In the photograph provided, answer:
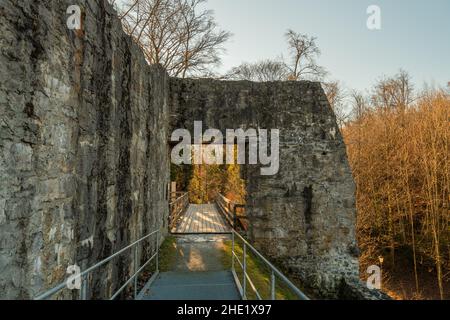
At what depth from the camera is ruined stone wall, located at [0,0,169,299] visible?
2445 mm

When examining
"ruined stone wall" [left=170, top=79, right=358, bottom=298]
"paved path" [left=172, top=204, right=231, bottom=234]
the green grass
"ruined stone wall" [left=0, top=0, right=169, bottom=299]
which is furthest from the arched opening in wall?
"ruined stone wall" [left=0, top=0, right=169, bottom=299]

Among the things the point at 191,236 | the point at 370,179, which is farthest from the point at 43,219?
the point at 370,179

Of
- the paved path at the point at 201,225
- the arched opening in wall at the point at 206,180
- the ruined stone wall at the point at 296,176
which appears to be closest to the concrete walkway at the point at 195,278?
the paved path at the point at 201,225

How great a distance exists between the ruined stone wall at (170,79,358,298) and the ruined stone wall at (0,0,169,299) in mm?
3672

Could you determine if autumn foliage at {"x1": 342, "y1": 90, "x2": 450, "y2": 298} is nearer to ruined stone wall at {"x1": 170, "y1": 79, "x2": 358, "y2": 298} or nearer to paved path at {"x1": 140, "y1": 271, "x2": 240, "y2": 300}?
ruined stone wall at {"x1": 170, "y1": 79, "x2": 358, "y2": 298}

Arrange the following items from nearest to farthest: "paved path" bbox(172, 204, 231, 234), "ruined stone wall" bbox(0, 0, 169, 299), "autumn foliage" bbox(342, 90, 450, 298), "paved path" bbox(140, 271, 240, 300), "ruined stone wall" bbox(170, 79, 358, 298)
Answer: "ruined stone wall" bbox(0, 0, 169, 299) → "paved path" bbox(140, 271, 240, 300) → "ruined stone wall" bbox(170, 79, 358, 298) → "paved path" bbox(172, 204, 231, 234) → "autumn foliage" bbox(342, 90, 450, 298)

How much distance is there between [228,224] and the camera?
11859 millimetres

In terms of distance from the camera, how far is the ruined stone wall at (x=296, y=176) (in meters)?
8.90

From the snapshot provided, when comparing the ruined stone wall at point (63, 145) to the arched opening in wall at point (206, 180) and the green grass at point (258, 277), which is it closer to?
the green grass at point (258, 277)

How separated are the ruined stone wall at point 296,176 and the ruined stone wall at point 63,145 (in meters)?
3.67

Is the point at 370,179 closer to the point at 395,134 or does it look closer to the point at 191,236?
the point at 395,134

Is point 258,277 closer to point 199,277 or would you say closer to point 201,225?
point 199,277

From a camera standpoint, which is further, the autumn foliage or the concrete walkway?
the autumn foliage

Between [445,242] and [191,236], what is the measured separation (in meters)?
11.8
